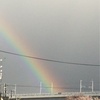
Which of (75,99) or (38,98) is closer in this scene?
(75,99)

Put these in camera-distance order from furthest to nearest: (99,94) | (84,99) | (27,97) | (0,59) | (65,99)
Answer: (99,94)
(65,99)
(27,97)
(84,99)
(0,59)

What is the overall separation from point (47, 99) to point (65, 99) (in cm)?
923

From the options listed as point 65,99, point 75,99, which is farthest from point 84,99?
point 65,99

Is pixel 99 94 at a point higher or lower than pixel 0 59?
lower

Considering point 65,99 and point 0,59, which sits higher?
point 0,59

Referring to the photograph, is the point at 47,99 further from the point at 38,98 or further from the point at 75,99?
the point at 75,99

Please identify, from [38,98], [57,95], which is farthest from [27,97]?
[57,95]

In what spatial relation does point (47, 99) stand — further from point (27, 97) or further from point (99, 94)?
point (99, 94)

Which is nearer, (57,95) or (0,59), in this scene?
(0,59)

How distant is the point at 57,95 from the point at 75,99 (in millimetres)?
31364

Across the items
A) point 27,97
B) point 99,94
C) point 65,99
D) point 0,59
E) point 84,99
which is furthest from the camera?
point 99,94

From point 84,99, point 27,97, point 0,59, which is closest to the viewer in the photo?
point 0,59

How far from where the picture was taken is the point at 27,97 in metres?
109

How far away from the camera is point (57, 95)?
121 m
